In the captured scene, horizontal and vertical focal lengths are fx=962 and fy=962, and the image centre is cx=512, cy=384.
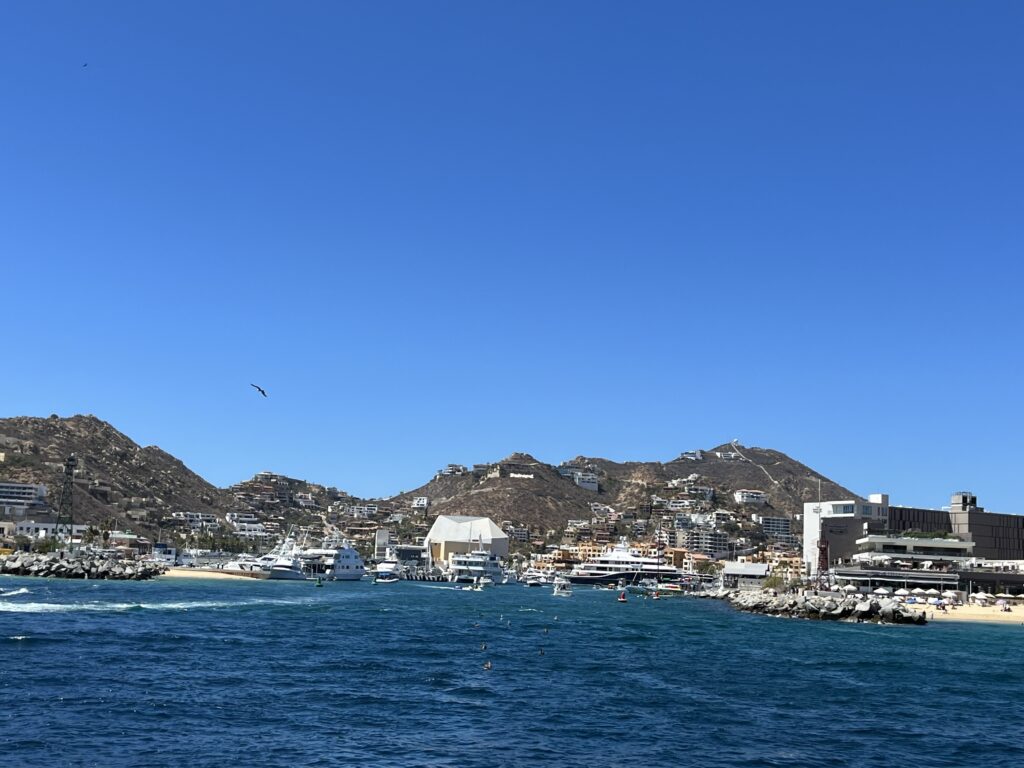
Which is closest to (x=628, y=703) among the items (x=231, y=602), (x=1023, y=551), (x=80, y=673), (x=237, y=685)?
(x=237, y=685)

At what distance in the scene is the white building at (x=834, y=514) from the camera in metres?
173

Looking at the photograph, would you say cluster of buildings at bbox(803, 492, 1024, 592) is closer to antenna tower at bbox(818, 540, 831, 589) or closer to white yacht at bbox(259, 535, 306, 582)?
antenna tower at bbox(818, 540, 831, 589)

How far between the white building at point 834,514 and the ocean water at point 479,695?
94.1 m

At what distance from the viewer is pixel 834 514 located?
6836 inches

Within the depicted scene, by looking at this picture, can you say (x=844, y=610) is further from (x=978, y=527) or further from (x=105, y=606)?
(x=978, y=527)

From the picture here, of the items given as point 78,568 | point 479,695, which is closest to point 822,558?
point 78,568

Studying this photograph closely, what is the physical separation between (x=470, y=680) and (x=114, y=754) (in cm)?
2075

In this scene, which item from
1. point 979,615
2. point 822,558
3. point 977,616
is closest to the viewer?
point 977,616

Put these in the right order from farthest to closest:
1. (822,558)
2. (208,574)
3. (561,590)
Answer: (208,574) → (822,558) → (561,590)

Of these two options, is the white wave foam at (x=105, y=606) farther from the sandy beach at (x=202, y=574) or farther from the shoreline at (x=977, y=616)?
the sandy beach at (x=202, y=574)

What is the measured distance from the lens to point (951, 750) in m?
33.7

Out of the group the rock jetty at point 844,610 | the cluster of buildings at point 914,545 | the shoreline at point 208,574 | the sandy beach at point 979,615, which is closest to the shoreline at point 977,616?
the sandy beach at point 979,615

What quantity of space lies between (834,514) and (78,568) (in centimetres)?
12718

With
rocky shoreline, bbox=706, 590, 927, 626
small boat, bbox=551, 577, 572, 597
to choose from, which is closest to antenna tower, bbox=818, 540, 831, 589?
small boat, bbox=551, 577, 572, 597
